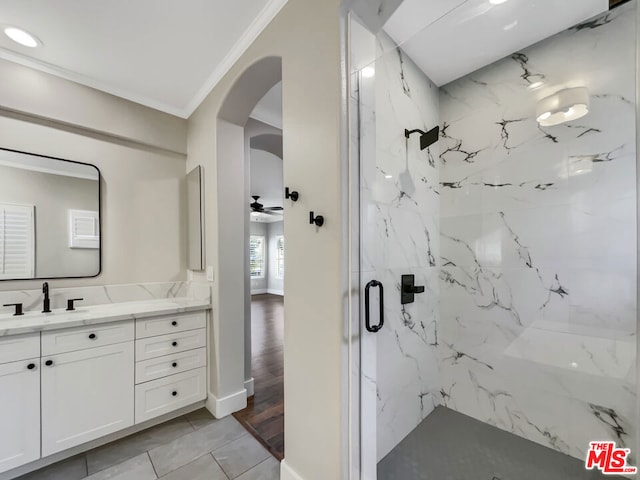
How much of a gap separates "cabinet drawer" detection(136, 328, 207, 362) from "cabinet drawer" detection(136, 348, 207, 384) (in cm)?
4

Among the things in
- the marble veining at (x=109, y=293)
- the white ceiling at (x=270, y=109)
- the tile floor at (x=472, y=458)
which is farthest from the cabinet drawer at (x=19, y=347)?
the white ceiling at (x=270, y=109)

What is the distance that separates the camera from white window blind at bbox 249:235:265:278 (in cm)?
972

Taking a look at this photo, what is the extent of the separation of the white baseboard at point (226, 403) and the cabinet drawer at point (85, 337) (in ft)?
2.79

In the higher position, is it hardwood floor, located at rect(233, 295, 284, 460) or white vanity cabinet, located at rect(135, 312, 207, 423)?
white vanity cabinet, located at rect(135, 312, 207, 423)

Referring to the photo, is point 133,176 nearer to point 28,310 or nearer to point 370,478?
point 28,310

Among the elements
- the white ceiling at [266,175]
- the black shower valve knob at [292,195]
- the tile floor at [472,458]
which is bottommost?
the tile floor at [472,458]

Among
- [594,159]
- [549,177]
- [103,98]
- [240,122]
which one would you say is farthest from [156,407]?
[594,159]

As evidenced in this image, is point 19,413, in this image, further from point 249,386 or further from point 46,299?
point 249,386

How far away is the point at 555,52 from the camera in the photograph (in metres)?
1.60

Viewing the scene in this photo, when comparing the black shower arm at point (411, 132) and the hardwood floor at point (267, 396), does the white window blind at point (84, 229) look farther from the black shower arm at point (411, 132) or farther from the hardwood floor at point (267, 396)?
the black shower arm at point (411, 132)

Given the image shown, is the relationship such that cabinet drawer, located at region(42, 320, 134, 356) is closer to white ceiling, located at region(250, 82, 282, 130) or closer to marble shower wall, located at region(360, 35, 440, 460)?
marble shower wall, located at region(360, 35, 440, 460)

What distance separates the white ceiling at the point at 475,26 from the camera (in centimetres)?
145

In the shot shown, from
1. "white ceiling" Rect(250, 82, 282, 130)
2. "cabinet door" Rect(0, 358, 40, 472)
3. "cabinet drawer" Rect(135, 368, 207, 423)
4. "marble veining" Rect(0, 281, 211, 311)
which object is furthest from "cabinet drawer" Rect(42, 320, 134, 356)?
"white ceiling" Rect(250, 82, 282, 130)

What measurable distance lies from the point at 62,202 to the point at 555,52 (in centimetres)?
366
